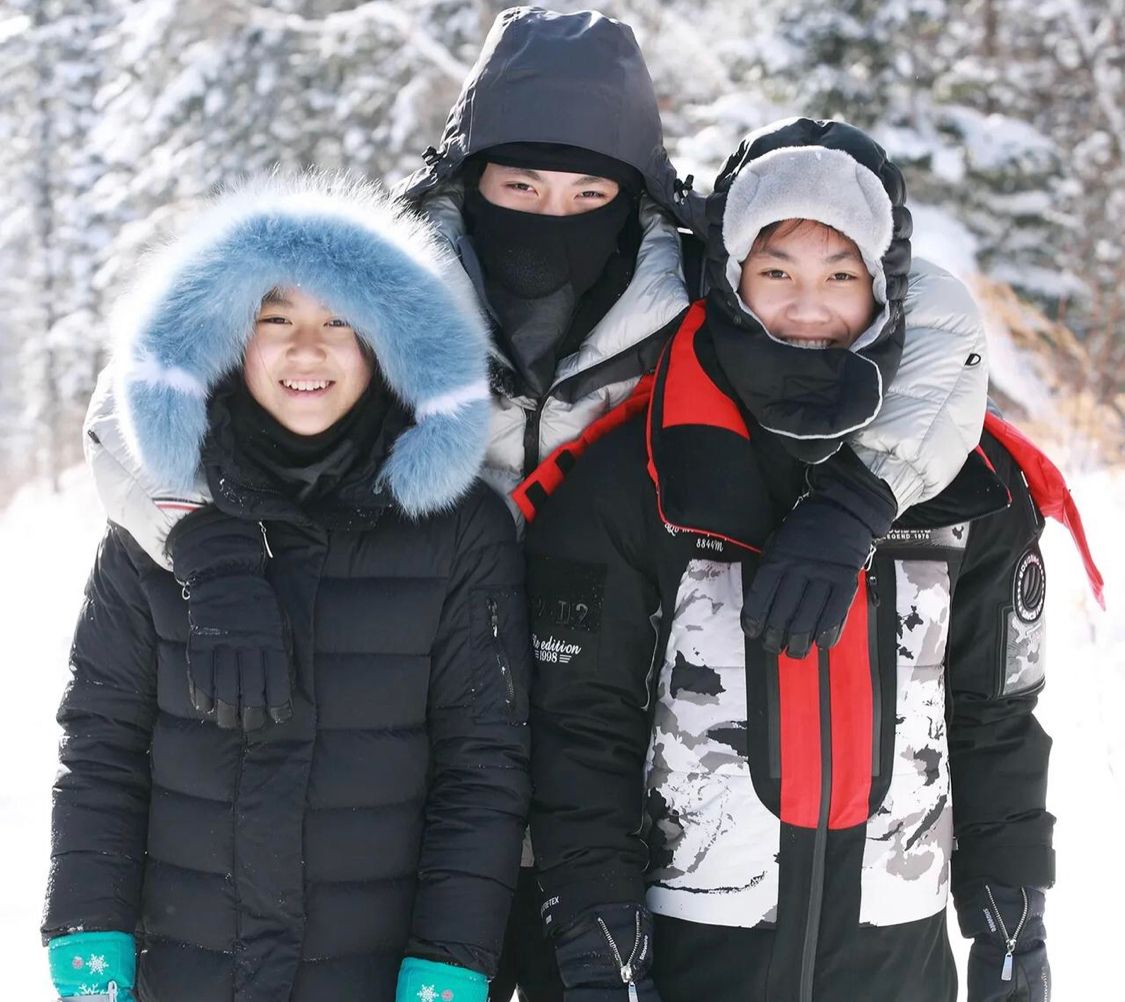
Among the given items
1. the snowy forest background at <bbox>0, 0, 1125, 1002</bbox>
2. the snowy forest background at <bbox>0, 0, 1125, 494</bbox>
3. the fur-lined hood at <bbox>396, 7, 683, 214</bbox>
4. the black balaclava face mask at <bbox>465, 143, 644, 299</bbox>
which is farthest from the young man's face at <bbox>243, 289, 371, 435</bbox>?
the snowy forest background at <bbox>0, 0, 1125, 494</bbox>

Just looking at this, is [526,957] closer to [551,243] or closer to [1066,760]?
[551,243]

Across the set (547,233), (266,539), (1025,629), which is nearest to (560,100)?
(547,233)

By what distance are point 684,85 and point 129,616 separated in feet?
47.3

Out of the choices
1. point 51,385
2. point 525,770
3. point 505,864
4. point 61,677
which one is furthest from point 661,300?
point 51,385

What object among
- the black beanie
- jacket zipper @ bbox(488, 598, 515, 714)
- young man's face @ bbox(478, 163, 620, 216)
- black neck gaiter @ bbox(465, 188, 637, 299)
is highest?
the black beanie

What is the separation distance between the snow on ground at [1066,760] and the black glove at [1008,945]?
1383mm

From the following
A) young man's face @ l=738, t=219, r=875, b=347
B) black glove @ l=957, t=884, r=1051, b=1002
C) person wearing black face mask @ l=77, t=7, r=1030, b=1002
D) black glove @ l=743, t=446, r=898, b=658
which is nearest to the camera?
black glove @ l=743, t=446, r=898, b=658

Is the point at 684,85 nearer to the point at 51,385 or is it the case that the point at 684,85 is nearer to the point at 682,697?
the point at 682,697

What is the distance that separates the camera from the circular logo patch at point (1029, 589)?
2.56 m

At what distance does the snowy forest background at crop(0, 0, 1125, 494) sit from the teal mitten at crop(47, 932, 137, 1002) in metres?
7.34

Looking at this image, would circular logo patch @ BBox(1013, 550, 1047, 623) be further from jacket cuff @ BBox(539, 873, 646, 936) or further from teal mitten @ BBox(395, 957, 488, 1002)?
teal mitten @ BBox(395, 957, 488, 1002)

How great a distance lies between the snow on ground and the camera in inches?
159

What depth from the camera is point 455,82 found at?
14.1m

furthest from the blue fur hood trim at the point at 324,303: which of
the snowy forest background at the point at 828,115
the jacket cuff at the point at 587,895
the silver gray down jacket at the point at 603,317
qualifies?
the snowy forest background at the point at 828,115
